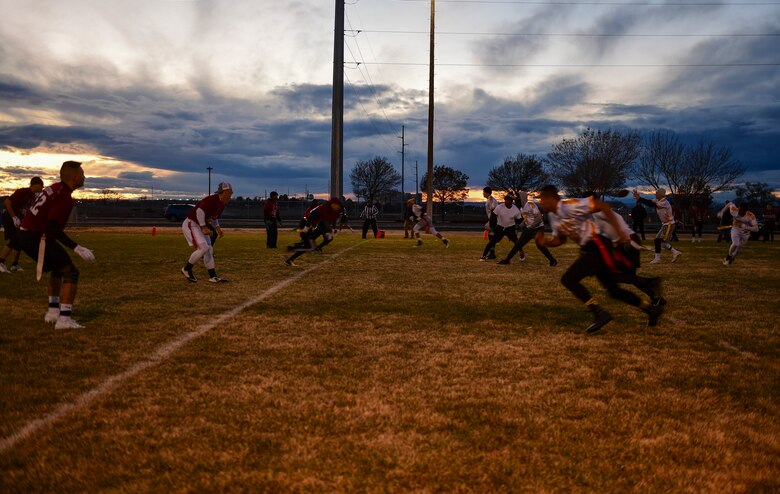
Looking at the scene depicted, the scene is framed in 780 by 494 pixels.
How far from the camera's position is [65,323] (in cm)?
647

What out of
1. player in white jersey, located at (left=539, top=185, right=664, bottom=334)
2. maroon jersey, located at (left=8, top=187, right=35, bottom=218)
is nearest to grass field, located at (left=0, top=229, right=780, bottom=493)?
player in white jersey, located at (left=539, top=185, right=664, bottom=334)

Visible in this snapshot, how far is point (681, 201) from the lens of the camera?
50.7 metres

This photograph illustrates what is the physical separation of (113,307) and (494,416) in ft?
20.1

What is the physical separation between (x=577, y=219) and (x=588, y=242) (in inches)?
11.5

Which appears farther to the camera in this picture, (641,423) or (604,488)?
(641,423)

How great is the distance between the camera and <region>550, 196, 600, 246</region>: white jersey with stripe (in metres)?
6.47

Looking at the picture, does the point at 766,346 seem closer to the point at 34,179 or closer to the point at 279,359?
the point at 279,359

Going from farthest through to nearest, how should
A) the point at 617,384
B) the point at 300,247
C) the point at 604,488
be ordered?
the point at 300,247, the point at 617,384, the point at 604,488

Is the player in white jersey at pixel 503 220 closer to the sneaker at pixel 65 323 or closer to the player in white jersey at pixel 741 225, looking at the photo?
the player in white jersey at pixel 741 225

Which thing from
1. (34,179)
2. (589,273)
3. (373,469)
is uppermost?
(34,179)

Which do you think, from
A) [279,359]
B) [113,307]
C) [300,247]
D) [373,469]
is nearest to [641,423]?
[373,469]

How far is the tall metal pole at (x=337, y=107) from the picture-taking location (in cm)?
2788

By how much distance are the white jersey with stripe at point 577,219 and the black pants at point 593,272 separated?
0.12 metres

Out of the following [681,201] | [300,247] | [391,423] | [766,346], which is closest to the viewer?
[391,423]
